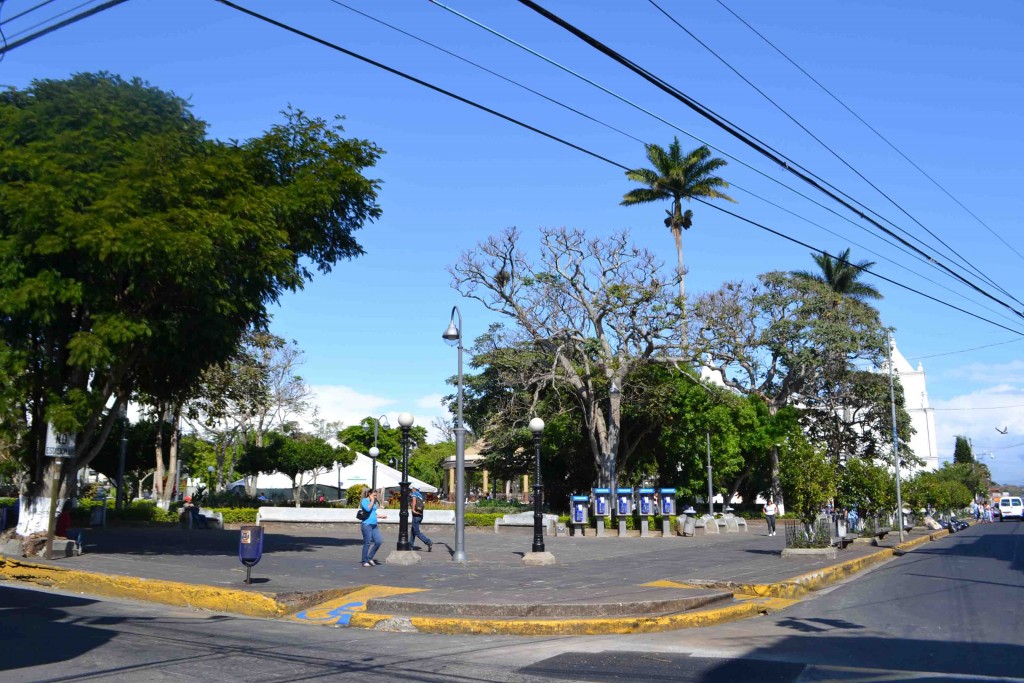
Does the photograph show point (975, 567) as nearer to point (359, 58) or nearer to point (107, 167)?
point (359, 58)

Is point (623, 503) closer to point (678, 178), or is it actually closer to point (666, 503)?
point (666, 503)

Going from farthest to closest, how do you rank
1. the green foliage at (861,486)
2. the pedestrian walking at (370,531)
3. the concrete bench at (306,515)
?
the concrete bench at (306,515)
the green foliage at (861,486)
the pedestrian walking at (370,531)

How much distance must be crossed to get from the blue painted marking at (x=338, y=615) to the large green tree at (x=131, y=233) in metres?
6.96

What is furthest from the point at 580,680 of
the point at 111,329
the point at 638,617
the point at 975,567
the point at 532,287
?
the point at 532,287

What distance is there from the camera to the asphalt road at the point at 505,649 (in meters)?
8.07

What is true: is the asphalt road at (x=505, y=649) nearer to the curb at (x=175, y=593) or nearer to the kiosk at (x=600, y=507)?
the curb at (x=175, y=593)

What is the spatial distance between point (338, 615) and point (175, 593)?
2907 mm

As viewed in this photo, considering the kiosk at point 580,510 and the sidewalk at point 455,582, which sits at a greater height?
the kiosk at point 580,510

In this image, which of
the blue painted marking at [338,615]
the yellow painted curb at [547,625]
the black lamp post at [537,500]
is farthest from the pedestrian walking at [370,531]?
the yellow painted curb at [547,625]

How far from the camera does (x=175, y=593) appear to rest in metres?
13.4

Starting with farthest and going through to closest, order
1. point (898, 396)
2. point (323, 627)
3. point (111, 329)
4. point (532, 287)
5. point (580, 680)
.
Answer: point (898, 396) → point (532, 287) → point (111, 329) → point (323, 627) → point (580, 680)

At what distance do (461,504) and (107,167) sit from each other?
1049 cm

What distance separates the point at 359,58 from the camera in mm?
9375

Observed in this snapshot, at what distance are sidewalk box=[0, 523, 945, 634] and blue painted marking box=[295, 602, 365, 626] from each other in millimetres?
25
